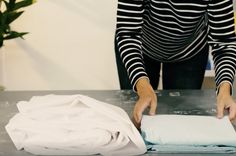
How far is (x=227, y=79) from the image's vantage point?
46.1 inches

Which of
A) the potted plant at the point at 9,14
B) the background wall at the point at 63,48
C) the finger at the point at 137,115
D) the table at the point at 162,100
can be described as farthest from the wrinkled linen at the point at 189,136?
the background wall at the point at 63,48

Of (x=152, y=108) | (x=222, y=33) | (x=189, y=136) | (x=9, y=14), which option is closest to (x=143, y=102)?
(x=152, y=108)

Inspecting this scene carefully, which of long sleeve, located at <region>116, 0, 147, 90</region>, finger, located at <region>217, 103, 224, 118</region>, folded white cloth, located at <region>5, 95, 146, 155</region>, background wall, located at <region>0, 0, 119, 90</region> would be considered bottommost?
background wall, located at <region>0, 0, 119, 90</region>

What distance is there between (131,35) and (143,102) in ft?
0.90

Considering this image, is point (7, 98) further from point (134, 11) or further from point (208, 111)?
point (208, 111)

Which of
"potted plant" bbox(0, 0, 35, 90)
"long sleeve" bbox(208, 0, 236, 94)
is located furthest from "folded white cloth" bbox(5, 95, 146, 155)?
"potted plant" bbox(0, 0, 35, 90)

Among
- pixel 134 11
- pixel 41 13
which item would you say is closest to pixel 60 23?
pixel 41 13

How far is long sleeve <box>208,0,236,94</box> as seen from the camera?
121cm

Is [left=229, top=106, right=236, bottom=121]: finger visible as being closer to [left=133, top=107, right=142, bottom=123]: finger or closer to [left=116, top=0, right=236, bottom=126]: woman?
[left=116, top=0, right=236, bottom=126]: woman

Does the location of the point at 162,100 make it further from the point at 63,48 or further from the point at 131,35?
the point at 63,48

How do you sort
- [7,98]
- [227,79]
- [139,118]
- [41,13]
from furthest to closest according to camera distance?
[41,13] < [7,98] < [227,79] < [139,118]

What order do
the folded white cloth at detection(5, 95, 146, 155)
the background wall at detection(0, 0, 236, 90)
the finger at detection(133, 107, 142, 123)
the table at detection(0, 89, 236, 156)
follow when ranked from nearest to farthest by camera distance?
the folded white cloth at detection(5, 95, 146, 155) < the finger at detection(133, 107, 142, 123) < the table at detection(0, 89, 236, 156) < the background wall at detection(0, 0, 236, 90)

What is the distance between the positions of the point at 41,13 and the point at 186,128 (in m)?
1.45

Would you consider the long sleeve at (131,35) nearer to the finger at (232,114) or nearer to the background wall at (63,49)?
the finger at (232,114)
